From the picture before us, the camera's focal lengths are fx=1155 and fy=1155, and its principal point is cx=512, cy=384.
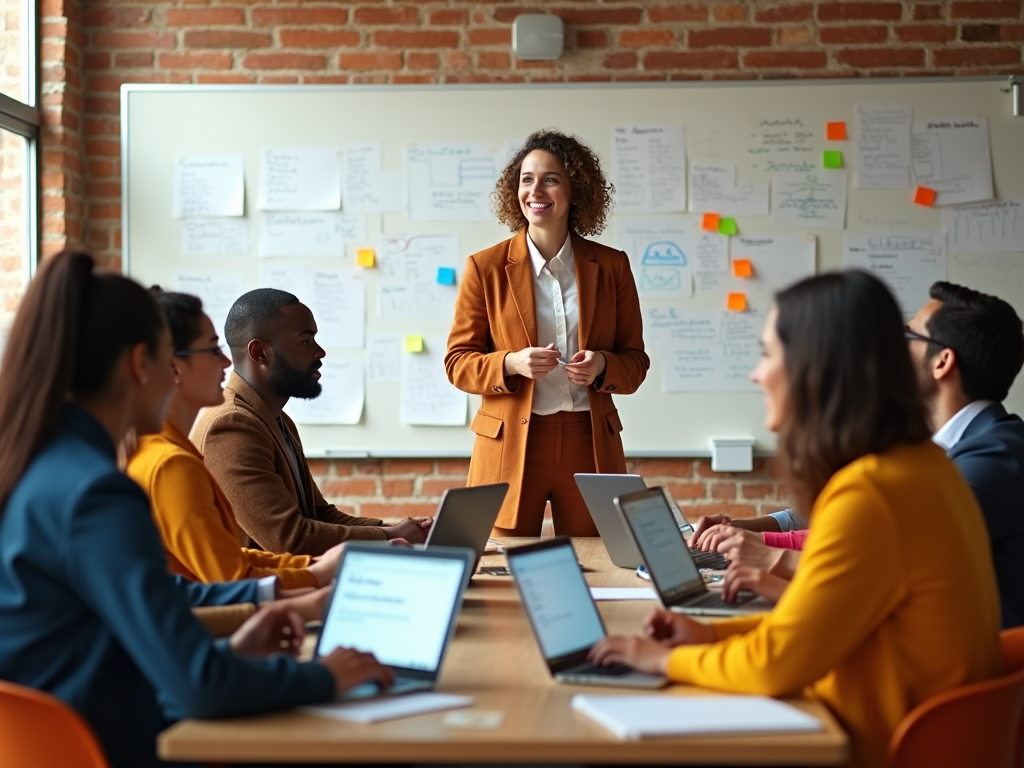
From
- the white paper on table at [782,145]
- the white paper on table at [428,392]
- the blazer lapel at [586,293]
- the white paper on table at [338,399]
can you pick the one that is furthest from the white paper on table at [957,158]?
the white paper on table at [338,399]

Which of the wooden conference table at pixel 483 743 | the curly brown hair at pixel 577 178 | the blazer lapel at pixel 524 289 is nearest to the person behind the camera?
the wooden conference table at pixel 483 743

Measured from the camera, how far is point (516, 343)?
3.62m

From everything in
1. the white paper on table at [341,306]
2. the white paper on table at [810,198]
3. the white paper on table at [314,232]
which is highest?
the white paper on table at [810,198]

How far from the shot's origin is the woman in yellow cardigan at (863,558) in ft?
5.04

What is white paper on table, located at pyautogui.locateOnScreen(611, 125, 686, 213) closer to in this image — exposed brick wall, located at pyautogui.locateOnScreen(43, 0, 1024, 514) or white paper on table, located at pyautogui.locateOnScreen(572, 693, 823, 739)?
exposed brick wall, located at pyautogui.locateOnScreen(43, 0, 1024, 514)

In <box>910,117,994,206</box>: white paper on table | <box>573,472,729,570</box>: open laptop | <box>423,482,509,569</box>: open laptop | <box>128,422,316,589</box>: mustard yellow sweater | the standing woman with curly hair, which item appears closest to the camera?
<box>128,422,316,589</box>: mustard yellow sweater

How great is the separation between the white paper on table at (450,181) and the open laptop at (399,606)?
3304 millimetres

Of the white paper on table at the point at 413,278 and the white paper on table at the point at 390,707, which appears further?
the white paper on table at the point at 413,278

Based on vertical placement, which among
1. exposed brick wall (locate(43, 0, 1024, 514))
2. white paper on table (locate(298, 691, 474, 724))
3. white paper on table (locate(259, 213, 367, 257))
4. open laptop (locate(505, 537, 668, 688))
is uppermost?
exposed brick wall (locate(43, 0, 1024, 514))

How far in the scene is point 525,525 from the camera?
3486mm

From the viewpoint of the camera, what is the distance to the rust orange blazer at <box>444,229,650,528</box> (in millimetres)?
3506

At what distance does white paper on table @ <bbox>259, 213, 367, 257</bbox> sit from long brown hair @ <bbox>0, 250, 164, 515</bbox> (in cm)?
327

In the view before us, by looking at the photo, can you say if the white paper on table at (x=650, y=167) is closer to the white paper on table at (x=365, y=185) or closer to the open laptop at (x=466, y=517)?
the white paper on table at (x=365, y=185)

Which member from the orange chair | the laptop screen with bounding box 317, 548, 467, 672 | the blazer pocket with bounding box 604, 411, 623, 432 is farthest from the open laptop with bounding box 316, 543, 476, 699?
the blazer pocket with bounding box 604, 411, 623, 432
